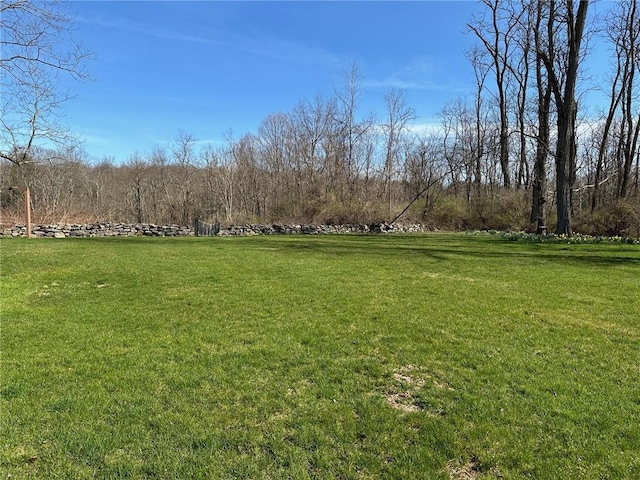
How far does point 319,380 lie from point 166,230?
17104 millimetres

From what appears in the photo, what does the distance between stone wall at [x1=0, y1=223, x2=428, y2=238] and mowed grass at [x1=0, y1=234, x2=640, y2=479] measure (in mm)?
10712

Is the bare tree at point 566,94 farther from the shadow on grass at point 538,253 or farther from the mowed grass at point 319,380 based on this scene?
the mowed grass at point 319,380

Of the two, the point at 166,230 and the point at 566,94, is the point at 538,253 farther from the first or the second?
the point at 166,230

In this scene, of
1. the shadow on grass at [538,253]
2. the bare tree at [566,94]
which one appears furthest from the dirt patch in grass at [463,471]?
the bare tree at [566,94]

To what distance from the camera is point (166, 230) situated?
61.3ft

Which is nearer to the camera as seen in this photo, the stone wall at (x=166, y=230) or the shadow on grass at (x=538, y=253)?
the shadow on grass at (x=538, y=253)

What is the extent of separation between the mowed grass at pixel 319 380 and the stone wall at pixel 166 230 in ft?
35.1

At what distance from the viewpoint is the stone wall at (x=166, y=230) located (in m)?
15.9

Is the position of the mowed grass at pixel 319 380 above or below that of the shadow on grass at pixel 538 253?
below

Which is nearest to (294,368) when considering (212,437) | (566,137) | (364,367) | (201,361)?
(364,367)

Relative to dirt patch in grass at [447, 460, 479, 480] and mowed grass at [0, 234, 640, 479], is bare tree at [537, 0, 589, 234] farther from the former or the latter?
dirt patch in grass at [447, 460, 479, 480]

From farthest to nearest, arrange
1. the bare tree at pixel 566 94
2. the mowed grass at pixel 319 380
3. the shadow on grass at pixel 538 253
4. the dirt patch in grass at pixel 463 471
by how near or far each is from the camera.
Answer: the bare tree at pixel 566 94, the shadow on grass at pixel 538 253, the mowed grass at pixel 319 380, the dirt patch in grass at pixel 463 471

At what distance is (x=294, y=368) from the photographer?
3.51 meters

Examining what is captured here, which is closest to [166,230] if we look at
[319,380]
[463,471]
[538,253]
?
[538,253]
